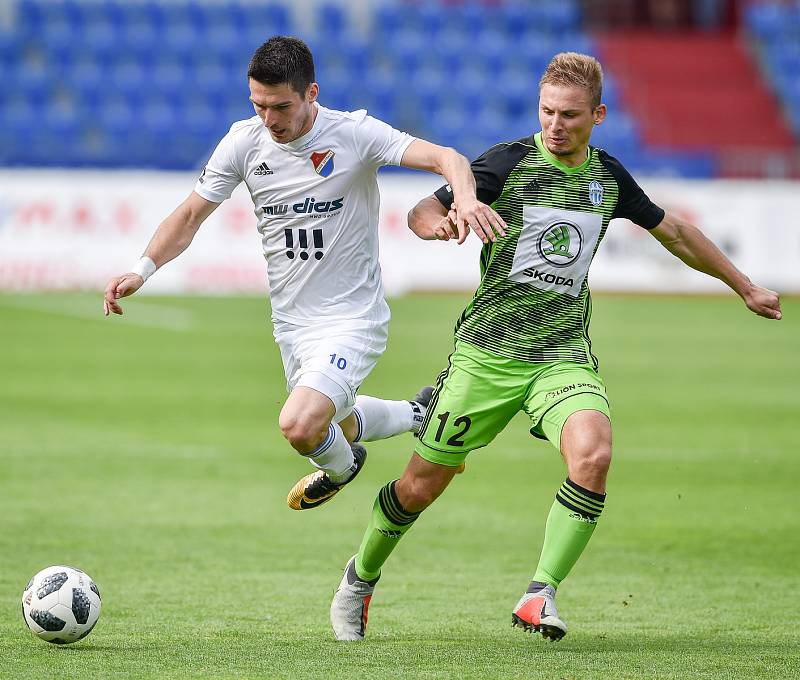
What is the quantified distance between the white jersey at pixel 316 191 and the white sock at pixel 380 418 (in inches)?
32.3

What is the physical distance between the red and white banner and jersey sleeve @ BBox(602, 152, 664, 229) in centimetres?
1656

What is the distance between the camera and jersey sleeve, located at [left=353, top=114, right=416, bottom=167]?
6.41m

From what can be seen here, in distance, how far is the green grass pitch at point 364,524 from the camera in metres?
5.44

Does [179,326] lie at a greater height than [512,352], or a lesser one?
lesser

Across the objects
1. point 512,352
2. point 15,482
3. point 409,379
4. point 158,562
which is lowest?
point 409,379

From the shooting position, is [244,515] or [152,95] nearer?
[244,515]

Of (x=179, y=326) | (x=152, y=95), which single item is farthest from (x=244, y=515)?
(x=152, y=95)

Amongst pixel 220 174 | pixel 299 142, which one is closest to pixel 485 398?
pixel 299 142

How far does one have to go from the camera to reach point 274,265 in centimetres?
667

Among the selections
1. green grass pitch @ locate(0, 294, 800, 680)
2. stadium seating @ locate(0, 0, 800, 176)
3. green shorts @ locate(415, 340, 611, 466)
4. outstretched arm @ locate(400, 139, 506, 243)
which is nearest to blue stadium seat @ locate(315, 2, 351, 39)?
stadium seating @ locate(0, 0, 800, 176)

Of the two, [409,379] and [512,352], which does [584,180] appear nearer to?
[512,352]

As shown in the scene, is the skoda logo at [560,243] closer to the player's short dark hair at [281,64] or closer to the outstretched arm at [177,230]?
the player's short dark hair at [281,64]

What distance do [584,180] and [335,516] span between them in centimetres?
385

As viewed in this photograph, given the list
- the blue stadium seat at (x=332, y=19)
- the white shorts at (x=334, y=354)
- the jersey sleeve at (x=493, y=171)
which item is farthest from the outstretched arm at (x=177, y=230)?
the blue stadium seat at (x=332, y=19)
